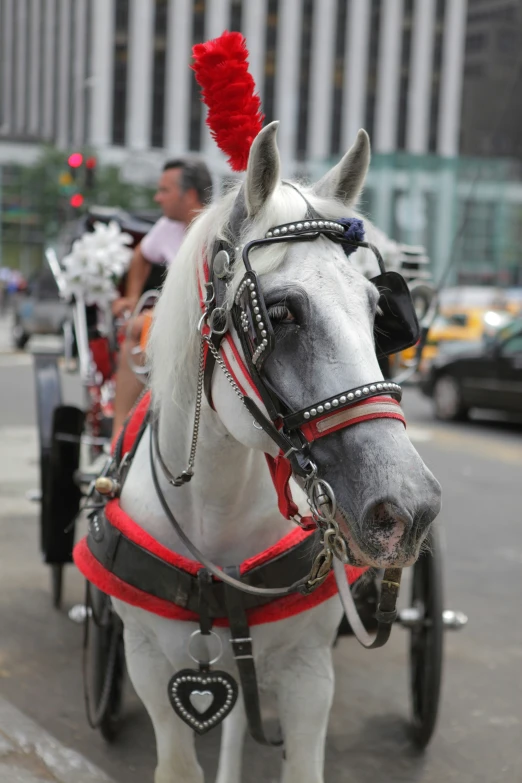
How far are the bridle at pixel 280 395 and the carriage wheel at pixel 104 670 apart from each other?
123cm

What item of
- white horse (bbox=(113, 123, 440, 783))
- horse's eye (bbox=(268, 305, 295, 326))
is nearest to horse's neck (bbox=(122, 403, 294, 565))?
white horse (bbox=(113, 123, 440, 783))

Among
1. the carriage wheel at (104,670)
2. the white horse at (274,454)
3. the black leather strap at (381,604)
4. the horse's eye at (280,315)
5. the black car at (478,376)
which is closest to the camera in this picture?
the white horse at (274,454)

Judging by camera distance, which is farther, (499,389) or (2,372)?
(2,372)

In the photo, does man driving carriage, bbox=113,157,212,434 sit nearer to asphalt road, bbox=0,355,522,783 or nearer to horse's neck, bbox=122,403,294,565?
asphalt road, bbox=0,355,522,783

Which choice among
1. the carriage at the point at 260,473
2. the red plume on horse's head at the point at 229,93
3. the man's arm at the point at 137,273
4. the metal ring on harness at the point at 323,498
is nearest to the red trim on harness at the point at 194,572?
the carriage at the point at 260,473

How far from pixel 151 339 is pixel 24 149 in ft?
173

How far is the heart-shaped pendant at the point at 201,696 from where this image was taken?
8.13 ft

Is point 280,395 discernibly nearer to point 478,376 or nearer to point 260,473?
point 260,473

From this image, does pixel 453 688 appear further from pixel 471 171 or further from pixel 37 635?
pixel 471 171

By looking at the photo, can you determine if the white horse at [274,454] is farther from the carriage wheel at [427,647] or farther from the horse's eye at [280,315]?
the carriage wheel at [427,647]

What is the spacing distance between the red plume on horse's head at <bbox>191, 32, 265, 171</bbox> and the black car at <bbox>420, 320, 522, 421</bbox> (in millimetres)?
10001

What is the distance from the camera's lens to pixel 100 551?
8.74 ft

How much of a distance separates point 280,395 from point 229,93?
91cm

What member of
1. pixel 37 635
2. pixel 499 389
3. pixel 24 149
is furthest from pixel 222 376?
pixel 24 149
